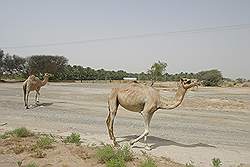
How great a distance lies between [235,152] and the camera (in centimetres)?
1297

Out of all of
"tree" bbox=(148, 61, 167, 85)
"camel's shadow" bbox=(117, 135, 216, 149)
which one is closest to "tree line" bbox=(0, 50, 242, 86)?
"tree" bbox=(148, 61, 167, 85)

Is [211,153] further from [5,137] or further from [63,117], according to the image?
[63,117]

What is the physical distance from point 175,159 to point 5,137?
608cm

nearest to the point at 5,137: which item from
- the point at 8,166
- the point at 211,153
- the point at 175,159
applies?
the point at 8,166

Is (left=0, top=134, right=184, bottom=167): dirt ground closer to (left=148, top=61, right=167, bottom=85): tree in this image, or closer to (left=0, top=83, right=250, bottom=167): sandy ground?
(left=0, top=83, right=250, bottom=167): sandy ground

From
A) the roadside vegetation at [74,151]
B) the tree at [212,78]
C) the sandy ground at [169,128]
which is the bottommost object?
the sandy ground at [169,128]

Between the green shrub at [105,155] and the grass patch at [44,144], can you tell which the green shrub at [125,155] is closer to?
the green shrub at [105,155]

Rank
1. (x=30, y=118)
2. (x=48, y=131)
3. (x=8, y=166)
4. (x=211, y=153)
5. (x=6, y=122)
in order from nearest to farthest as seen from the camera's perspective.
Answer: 1. (x=8, y=166)
2. (x=211, y=153)
3. (x=48, y=131)
4. (x=6, y=122)
5. (x=30, y=118)

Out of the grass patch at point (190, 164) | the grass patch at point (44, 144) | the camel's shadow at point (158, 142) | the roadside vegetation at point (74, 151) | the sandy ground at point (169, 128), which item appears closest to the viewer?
the grass patch at point (190, 164)

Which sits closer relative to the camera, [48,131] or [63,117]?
[48,131]

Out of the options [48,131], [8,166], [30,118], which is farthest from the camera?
[30,118]

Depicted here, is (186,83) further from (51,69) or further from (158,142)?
(51,69)

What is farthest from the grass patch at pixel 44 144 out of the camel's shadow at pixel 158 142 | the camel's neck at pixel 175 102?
the camel's neck at pixel 175 102

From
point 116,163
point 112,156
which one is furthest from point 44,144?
point 116,163
